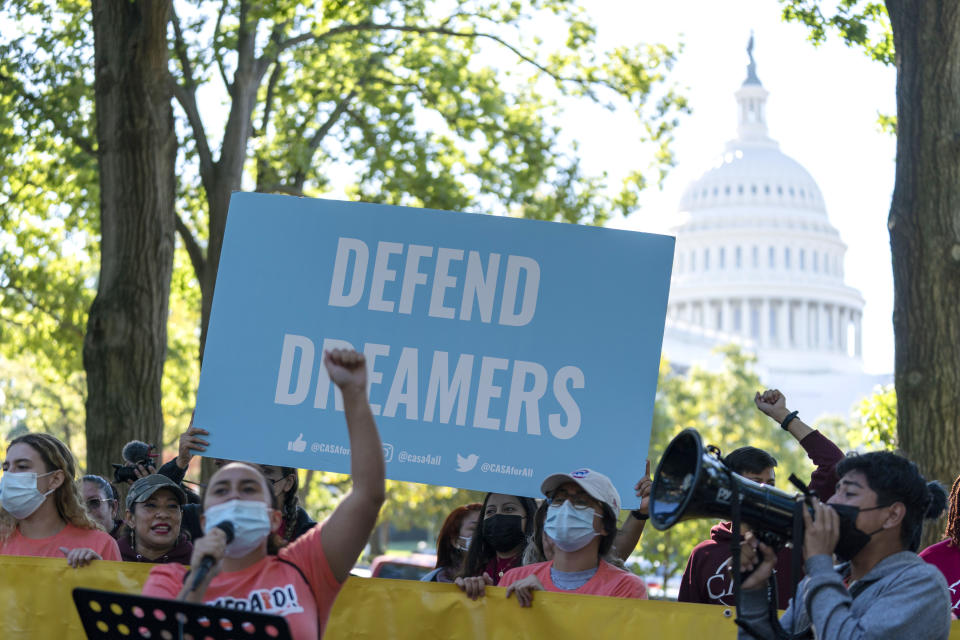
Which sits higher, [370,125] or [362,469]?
[370,125]

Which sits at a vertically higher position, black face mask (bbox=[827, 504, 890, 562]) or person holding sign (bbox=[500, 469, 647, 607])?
black face mask (bbox=[827, 504, 890, 562])

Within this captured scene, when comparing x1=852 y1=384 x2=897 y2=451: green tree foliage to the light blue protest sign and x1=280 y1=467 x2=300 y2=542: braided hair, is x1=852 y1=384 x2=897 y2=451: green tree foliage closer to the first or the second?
the light blue protest sign

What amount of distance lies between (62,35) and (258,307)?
39.4 ft

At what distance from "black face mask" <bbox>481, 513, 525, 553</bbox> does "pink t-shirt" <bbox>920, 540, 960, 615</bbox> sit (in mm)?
1862

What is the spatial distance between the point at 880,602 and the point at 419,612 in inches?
89.4

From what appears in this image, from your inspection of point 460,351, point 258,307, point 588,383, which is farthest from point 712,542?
point 258,307

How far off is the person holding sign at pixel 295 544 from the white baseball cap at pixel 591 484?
144 centimetres

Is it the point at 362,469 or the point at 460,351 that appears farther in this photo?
the point at 460,351

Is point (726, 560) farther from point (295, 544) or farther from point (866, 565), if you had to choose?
point (295, 544)

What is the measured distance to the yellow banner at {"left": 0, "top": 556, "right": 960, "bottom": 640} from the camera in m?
5.59

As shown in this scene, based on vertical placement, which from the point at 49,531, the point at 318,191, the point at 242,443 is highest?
the point at 318,191

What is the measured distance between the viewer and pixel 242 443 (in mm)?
6148

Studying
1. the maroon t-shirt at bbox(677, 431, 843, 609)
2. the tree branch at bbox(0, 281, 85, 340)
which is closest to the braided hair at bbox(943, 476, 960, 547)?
the maroon t-shirt at bbox(677, 431, 843, 609)

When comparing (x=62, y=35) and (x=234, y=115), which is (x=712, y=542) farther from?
(x=62, y=35)
